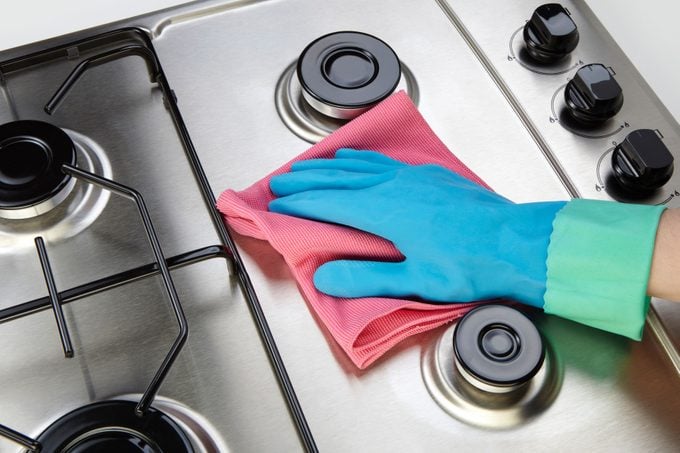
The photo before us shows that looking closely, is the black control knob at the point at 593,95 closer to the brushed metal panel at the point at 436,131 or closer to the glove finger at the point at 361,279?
the brushed metal panel at the point at 436,131

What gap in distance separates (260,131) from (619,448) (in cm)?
49

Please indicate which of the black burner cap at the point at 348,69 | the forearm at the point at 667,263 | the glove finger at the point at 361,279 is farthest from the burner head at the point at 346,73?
the forearm at the point at 667,263

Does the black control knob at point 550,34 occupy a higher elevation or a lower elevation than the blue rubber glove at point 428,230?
higher

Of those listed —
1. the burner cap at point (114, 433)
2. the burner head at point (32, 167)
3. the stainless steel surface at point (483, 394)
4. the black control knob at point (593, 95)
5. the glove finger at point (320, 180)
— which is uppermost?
the burner head at point (32, 167)

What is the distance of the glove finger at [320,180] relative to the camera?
0.79 m

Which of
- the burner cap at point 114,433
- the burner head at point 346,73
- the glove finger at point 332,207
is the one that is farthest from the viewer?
the burner head at point 346,73

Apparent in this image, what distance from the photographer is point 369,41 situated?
0.91 meters

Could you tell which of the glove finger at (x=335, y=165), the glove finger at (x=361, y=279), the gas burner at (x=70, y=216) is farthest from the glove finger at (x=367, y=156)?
the gas burner at (x=70, y=216)

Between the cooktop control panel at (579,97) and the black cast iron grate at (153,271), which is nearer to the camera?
the black cast iron grate at (153,271)

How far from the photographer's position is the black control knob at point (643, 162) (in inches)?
31.2

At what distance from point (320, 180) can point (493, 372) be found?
9.9 inches

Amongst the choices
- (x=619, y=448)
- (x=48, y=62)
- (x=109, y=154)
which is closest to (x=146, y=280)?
(x=109, y=154)

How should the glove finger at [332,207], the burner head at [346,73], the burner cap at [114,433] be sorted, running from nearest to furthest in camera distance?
the burner cap at [114,433] < the glove finger at [332,207] < the burner head at [346,73]

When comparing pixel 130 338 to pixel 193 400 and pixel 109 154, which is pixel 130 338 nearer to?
pixel 193 400
